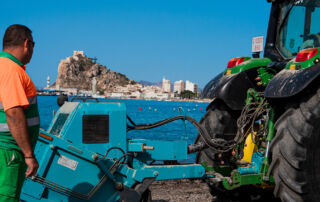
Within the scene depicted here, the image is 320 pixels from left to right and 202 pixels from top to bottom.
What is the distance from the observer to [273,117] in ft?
12.5

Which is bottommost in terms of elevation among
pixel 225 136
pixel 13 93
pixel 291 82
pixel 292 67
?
pixel 225 136

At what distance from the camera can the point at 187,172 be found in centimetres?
372

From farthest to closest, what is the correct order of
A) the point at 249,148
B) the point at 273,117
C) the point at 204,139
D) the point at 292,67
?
the point at 249,148, the point at 204,139, the point at 273,117, the point at 292,67

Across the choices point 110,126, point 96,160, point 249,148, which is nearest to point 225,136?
point 249,148

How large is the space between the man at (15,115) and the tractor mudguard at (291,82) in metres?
2.20

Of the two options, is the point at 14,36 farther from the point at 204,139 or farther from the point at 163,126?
the point at 163,126

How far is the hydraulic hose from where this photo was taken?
4016mm

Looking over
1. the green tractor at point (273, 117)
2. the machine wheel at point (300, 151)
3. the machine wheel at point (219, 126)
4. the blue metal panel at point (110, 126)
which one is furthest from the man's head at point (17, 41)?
the machine wheel at point (219, 126)

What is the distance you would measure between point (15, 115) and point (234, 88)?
288 cm

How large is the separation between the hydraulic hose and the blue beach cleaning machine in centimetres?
24

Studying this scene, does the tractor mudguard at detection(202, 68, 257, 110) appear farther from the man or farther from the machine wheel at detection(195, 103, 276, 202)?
the man

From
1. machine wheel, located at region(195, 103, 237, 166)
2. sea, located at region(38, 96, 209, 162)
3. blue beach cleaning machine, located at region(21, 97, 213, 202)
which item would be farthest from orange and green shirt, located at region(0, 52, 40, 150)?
machine wheel, located at region(195, 103, 237, 166)

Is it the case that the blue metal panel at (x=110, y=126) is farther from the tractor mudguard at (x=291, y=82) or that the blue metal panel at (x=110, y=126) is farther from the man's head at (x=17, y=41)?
the tractor mudguard at (x=291, y=82)

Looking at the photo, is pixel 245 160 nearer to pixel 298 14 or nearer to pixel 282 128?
pixel 282 128
